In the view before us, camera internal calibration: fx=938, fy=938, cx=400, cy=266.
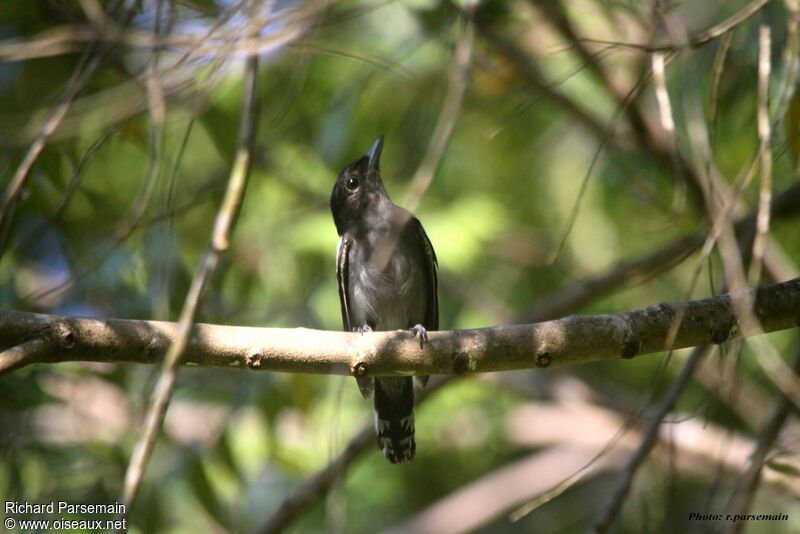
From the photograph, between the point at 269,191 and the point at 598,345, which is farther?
the point at 269,191

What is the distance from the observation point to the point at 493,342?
359cm

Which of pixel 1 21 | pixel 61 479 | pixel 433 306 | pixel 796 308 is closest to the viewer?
pixel 796 308

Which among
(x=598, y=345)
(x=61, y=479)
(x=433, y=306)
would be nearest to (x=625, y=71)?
(x=433, y=306)

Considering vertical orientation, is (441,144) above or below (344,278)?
below

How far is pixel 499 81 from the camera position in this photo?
22.0 ft

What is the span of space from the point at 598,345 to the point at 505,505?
146 inches

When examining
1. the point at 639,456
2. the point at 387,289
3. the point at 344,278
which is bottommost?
the point at 639,456

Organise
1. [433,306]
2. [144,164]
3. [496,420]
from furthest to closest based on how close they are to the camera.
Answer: [496,420]
[144,164]
[433,306]

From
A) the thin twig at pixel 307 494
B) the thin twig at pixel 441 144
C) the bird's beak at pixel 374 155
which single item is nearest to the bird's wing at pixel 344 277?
the bird's beak at pixel 374 155

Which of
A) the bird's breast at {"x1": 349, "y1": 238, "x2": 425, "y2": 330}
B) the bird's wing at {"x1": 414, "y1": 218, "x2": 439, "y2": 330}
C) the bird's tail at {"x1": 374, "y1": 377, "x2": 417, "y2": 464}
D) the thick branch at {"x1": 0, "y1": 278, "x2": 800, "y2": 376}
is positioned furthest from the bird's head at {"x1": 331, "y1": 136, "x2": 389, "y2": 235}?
the thick branch at {"x1": 0, "y1": 278, "x2": 800, "y2": 376}

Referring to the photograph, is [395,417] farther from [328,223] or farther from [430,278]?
[328,223]

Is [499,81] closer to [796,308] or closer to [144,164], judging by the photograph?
[144,164]

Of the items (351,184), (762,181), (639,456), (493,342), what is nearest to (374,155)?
(351,184)

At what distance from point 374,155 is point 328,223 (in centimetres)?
103
